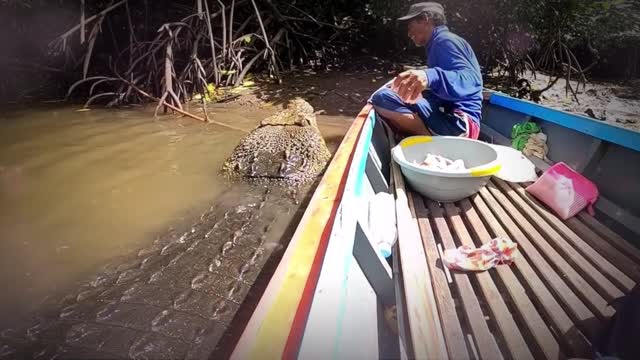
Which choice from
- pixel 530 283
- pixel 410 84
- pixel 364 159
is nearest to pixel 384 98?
pixel 410 84

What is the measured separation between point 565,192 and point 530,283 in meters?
0.76

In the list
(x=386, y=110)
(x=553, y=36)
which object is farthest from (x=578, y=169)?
(x=553, y=36)

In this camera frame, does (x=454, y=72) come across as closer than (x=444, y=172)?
No

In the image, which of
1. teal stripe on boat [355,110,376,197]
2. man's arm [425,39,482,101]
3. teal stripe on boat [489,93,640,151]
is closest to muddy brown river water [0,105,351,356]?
teal stripe on boat [355,110,376,197]

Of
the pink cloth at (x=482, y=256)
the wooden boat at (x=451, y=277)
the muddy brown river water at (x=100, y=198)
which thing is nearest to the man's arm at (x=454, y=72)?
the wooden boat at (x=451, y=277)

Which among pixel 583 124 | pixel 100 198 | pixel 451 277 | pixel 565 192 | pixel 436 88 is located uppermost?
pixel 436 88

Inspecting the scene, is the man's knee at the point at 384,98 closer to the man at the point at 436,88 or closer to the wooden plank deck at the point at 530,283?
the man at the point at 436,88

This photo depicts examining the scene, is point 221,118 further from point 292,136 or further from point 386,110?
point 386,110

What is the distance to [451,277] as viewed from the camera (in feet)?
5.32

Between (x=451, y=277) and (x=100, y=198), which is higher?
(x=451, y=277)

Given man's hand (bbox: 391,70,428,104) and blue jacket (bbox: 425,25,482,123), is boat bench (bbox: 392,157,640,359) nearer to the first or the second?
man's hand (bbox: 391,70,428,104)

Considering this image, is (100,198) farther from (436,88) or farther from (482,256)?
(482,256)

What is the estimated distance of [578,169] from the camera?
2418 millimetres

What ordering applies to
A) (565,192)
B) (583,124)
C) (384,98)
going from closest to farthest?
(565,192)
(583,124)
(384,98)
